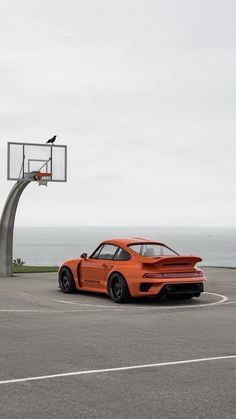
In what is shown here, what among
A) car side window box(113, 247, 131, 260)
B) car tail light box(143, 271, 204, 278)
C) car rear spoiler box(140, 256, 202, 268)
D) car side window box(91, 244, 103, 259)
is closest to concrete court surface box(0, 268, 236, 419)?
car tail light box(143, 271, 204, 278)

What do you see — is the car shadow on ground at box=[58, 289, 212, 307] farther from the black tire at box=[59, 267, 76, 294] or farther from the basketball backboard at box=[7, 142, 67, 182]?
the basketball backboard at box=[7, 142, 67, 182]

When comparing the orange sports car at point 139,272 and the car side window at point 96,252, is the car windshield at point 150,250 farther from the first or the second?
the car side window at point 96,252

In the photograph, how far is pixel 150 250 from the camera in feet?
52.0

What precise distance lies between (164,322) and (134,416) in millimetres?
6409

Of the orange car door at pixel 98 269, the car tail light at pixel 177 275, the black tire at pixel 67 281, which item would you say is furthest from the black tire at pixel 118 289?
the black tire at pixel 67 281

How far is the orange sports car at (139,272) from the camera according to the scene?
1512 cm

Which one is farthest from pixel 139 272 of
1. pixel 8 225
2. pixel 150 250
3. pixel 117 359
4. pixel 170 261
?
pixel 8 225

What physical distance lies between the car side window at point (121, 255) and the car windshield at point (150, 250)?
0.70 ft

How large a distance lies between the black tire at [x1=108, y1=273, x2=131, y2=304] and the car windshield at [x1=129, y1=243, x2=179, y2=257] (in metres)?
0.75

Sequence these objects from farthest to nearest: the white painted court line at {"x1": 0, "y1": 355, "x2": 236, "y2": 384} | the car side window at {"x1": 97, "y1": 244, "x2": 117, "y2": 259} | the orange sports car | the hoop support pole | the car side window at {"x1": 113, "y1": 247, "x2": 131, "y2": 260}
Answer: the hoop support pole < the car side window at {"x1": 97, "y1": 244, "x2": 117, "y2": 259} < the car side window at {"x1": 113, "y1": 247, "x2": 131, "y2": 260} < the orange sports car < the white painted court line at {"x1": 0, "y1": 355, "x2": 236, "y2": 384}

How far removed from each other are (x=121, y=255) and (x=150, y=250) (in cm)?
67

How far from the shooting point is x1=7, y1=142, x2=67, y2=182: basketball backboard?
25.0 meters

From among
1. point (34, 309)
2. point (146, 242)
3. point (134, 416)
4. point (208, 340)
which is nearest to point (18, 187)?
point (146, 242)

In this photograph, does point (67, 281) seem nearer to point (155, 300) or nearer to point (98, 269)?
point (98, 269)
